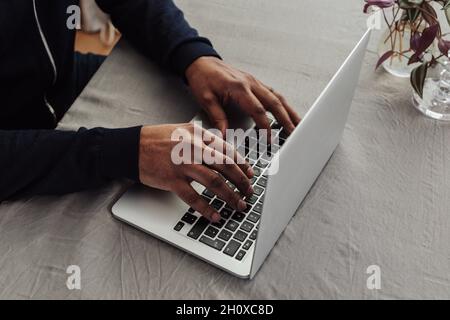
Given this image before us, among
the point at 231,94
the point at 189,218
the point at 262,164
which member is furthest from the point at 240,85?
the point at 189,218

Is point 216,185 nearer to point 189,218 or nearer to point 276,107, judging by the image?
point 189,218

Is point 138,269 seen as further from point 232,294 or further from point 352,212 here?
point 352,212

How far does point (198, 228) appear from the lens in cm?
71

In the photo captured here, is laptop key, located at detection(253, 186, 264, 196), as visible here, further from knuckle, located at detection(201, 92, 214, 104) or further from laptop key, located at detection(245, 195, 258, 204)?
knuckle, located at detection(201, 92, 214, 104)

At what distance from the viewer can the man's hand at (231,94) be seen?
842 mm

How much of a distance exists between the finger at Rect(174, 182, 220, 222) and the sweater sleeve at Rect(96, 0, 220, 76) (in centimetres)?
26

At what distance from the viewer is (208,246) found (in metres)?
0.69

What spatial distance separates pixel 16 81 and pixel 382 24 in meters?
0.65

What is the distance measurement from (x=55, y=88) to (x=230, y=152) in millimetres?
466

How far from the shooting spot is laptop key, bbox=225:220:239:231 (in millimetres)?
713

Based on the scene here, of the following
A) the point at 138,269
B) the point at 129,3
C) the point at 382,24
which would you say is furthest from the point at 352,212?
the point at 129,3

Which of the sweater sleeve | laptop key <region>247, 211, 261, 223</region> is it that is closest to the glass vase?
the sweater sleeve

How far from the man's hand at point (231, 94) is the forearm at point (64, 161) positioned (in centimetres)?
15

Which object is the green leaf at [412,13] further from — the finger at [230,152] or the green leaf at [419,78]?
the finger at [230,152]
